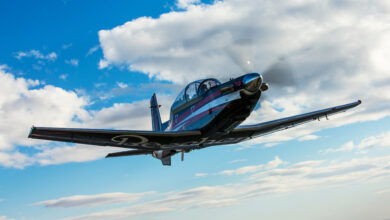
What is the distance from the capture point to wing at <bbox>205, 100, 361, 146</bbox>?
1986cm

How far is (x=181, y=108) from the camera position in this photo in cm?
1827

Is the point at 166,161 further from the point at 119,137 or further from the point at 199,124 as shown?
the point at 119,137

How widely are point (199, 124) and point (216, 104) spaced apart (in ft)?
5.59

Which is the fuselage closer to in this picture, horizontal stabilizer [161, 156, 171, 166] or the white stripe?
the white stripe

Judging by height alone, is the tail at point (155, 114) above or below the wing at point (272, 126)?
above

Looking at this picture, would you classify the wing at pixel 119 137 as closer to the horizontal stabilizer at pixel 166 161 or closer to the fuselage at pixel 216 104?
the fuselage at pixel 216 104

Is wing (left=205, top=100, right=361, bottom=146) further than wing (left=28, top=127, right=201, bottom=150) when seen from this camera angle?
Yes

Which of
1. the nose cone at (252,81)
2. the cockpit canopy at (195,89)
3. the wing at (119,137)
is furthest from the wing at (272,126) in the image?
the nose cone at (252,81)

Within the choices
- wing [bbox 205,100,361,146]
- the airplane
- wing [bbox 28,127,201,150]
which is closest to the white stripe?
the airplane

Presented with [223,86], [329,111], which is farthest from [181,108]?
[329,111]

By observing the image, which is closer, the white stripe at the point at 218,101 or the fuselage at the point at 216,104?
the fuselage at the point at 216,104

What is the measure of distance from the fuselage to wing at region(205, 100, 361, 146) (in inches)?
94.5

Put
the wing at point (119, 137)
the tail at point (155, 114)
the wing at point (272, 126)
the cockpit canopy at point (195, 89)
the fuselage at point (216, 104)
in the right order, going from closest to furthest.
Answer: the wing at point (119, 137), the fuselage at point (216, 104), the cockpit canopy at point (195, 89), the wing at point (272, 126), the tail at point (155, 114)

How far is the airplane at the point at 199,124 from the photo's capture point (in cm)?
1478
